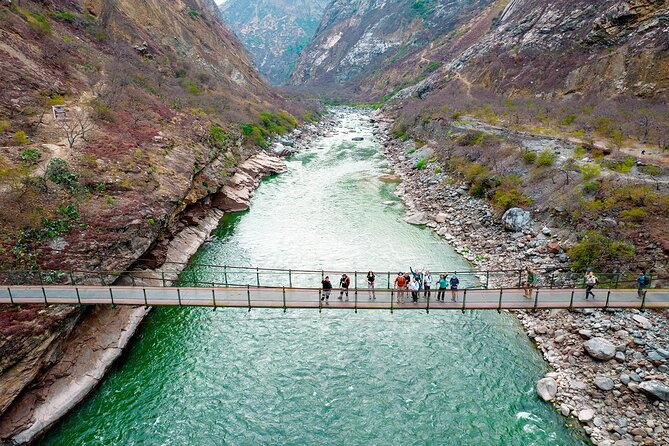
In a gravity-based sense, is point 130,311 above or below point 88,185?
below

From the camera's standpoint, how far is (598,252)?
21156 millimetres

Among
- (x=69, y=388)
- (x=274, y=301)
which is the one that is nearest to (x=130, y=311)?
(x=69, y=388)

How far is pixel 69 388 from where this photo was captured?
15.7 m

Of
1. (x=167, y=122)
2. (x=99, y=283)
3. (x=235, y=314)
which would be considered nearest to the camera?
(x=99, y=283)

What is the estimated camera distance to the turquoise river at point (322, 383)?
47.4ft

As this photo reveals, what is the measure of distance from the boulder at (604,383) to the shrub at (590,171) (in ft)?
52.5

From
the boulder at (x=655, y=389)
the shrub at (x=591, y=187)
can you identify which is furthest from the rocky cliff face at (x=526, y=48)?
the boulder at (x=655, y=389)

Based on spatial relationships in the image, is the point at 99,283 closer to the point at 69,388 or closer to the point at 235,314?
the point at 69,388

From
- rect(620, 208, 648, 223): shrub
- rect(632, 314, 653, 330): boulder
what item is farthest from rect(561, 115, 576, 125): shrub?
rect(632, 314, 653, 330): boulder

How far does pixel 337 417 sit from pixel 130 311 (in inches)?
456

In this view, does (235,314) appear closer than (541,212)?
Yes

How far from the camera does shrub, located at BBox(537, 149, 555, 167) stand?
31391 mm

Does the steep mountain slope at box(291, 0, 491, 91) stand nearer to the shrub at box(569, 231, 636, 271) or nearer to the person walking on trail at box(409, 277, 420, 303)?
the shrub at box(569, 231, 636, 271)

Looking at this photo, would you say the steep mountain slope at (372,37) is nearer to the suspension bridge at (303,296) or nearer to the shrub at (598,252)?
the shrub at (598,252)
